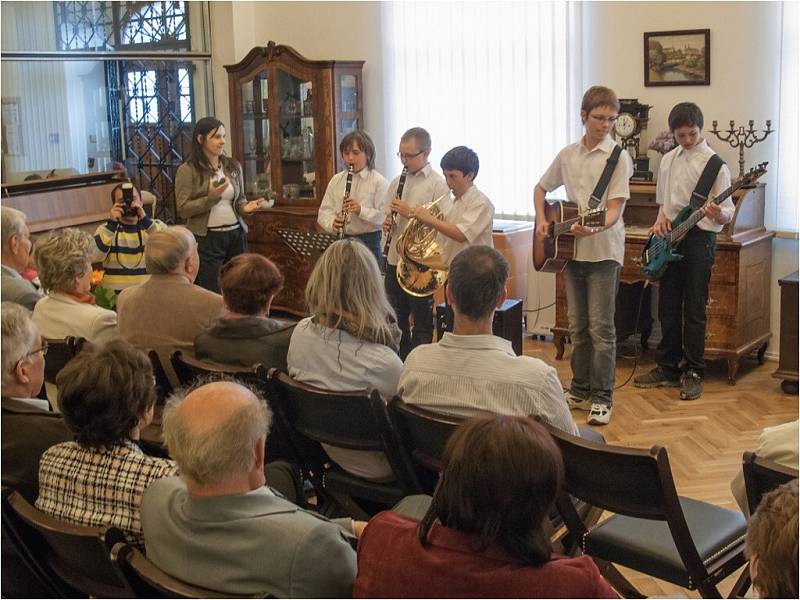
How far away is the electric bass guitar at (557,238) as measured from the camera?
481cm

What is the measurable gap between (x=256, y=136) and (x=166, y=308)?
4.39m

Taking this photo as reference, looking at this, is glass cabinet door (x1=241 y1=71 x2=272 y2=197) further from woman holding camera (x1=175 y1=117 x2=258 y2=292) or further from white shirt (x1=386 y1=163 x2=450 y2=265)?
white shirt (x1=386 y1=163 x2=450 y2=265)

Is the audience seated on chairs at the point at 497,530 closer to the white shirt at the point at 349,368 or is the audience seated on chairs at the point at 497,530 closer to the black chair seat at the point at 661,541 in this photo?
the black chair seat at the point at 661,541

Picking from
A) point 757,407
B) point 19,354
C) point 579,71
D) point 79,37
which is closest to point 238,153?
point 79,37

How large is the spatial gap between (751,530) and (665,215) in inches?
152

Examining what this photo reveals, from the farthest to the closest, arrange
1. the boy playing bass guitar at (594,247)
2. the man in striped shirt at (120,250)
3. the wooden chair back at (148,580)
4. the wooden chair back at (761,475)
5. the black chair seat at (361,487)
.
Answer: the man in striped shirt at (120,250) → the boy playing bass guitar at (594,247) → the black chair seat at (361,487) → the wooden chair back at (761,475) → the wooden chair back at (148,580)

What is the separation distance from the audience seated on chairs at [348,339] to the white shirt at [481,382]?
0.26m

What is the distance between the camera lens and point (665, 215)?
5422 mm

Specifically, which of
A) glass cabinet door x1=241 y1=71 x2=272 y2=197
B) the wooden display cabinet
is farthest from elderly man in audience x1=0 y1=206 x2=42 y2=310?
glass cabinet door x1=241 y1=71 x2=272 y2=197

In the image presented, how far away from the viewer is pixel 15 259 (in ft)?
13.8

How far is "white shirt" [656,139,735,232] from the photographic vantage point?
17.3 feet

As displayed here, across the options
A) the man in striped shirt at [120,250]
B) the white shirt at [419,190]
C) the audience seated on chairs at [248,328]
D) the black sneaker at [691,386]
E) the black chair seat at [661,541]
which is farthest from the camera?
the black sneaker at [691,386]

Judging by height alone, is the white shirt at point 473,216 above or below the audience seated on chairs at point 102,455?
above

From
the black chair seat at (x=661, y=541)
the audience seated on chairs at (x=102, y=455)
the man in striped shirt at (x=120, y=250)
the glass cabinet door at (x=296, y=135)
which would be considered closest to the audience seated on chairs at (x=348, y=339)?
the black chair seat at (x=661, y=541)
